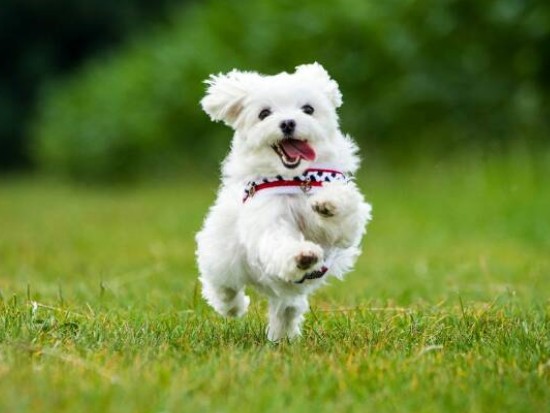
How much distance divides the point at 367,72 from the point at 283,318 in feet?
46.5

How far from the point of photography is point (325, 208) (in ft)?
15.6

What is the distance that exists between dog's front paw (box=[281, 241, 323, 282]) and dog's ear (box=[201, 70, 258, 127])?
0.88 m

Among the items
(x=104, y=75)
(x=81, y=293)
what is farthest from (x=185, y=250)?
(x=104, y=75)

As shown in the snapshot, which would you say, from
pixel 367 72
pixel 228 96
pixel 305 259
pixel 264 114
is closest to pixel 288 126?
pixel 264 114

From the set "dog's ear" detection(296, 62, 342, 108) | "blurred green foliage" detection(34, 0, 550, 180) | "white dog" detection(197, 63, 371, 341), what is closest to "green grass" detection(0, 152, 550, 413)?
"white dog" detection(197, 63, 371, 341)

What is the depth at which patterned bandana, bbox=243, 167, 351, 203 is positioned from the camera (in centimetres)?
491

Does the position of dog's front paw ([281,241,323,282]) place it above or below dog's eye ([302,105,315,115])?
below

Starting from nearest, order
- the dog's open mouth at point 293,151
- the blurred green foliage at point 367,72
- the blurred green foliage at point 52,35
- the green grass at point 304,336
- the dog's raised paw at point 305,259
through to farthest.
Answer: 1. the green grass at point 304,336
2. the dog's raised paw at point 305,259
3. the dog's open mouth at point 293,151
4. the blurred green foliage at point 367,72
5. the blurred green foliage at point 52,35

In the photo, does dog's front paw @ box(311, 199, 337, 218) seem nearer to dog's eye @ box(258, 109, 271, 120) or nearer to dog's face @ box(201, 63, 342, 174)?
dog's face @ box(201, 63, 342, 174)

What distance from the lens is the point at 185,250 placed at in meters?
10.7

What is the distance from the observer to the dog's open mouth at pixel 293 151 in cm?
488

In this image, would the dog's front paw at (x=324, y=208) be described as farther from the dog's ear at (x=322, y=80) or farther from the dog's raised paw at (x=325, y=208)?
the dog's ear at (x=322, y=80)

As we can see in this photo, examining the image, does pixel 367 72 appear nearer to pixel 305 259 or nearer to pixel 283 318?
pixel 283 318

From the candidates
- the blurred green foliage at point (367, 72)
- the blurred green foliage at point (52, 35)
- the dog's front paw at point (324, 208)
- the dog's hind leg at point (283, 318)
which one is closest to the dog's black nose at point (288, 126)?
the dog's front paw at point (324, 208)
